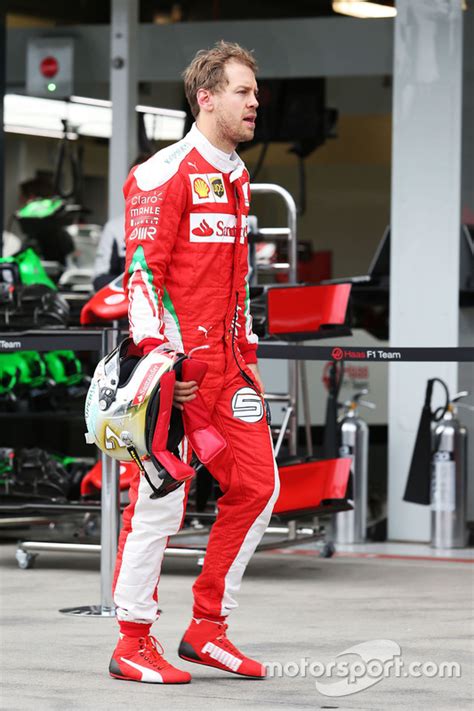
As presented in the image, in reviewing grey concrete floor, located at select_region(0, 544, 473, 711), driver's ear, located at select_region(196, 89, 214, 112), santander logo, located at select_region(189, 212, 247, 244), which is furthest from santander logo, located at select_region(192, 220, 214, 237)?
grey concrete floor, located at select_region(0, 544, 473, 711)

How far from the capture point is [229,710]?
153 inches

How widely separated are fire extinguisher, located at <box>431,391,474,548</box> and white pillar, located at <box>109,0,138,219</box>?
2.86m

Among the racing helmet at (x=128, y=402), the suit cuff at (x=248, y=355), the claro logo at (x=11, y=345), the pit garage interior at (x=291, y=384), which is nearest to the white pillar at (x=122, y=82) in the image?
the pit garage interior at (x=291, y=384)

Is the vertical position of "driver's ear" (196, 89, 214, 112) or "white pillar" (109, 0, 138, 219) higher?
"white pillar" (109, 0, 138, 219)

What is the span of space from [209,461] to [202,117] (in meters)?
1.01

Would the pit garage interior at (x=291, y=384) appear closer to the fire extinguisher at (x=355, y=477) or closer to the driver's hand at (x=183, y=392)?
the fire extinguisher at (x=355, y=477)

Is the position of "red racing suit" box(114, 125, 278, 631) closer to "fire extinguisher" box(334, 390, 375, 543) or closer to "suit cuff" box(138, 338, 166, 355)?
"suit cuff" box(138, 338, 166, 355)

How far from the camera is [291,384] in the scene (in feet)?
22.7

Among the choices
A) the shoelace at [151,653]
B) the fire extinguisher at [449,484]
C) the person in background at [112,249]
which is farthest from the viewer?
the person in background at [112,249]

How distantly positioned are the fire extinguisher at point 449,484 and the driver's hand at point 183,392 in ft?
11.0

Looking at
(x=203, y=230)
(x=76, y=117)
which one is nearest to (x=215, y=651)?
(x=203, y=230)

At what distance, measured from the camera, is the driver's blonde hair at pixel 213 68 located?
4.33 m

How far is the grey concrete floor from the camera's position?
13.2ft

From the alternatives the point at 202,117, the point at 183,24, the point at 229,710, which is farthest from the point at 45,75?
the point at 229,710
